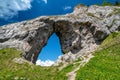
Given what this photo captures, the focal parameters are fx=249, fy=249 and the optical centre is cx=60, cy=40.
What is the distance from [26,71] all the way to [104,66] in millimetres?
14873

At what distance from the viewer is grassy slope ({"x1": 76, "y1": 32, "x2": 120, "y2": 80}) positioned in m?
41.1

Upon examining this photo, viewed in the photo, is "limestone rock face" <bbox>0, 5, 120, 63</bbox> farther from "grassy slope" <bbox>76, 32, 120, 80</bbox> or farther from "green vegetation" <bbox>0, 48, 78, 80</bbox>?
"grassy slope" <bbox>76, 32, 120, 80</bbox>

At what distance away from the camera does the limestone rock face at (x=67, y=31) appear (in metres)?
67.2

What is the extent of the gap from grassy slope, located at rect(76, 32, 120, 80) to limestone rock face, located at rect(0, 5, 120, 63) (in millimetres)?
13293

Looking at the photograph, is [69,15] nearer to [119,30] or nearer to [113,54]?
[119,30]

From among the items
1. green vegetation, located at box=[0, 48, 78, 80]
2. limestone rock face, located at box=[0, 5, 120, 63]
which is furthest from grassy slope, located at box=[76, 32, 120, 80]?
limestone rock face, located at box=[0, 5, 120, 63]

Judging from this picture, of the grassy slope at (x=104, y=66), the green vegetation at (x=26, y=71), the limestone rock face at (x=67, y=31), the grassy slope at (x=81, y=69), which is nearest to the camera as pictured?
the grassy slope at (x=104, y=66)

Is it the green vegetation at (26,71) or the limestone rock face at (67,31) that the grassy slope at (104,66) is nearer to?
the green vegetation at (26,71)

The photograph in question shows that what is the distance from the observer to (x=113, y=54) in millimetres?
51469

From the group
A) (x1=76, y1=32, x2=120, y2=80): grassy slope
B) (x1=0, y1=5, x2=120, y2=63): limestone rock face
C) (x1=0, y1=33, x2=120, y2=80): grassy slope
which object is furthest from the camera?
(x1=0, y1=5, x2=120, y2=63): limestone rock face

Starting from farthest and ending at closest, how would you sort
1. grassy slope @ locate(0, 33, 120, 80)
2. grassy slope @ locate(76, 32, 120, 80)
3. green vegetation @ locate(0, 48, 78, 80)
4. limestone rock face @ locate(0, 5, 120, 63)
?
1. limestone rock face @ locate(0, 5, 120, 63)
2. green vegetation @ locate(0, 48, 78, 80)
3. grassy slope @ locate(0, 33, 120, 80)
4. grassy slope @ locate(76, 32, 120, 80)

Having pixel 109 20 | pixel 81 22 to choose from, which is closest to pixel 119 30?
pixel 109 20

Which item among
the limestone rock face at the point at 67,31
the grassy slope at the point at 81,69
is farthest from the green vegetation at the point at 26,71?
the limestone rock face at the point at 67,31

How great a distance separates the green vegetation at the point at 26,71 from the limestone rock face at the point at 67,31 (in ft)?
38.5
